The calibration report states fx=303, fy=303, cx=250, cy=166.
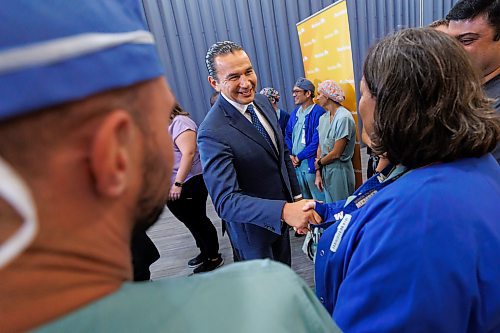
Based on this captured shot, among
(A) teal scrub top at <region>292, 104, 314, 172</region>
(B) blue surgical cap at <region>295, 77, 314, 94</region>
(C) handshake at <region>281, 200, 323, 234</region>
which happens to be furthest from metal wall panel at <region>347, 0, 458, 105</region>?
(C) handshake at <region>281, 200, 323, 234</region>

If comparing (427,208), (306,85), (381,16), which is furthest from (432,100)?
(381,16)

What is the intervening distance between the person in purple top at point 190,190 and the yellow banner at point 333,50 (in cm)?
145

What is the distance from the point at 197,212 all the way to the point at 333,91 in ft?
5.23

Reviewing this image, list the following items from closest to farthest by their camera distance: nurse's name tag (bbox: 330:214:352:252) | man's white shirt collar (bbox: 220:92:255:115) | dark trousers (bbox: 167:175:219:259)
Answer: nurse's name tag (bbox: 330:214:352:252) < man's white shirt collar (bbox: 220:92:255:115) < dark trousers (bbox: 167:175:219:259)

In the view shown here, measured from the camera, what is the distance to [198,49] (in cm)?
442

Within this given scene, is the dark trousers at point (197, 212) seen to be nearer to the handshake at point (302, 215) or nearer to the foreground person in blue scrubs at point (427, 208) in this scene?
the handshake at point (302, 215)

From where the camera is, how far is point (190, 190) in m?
2.31

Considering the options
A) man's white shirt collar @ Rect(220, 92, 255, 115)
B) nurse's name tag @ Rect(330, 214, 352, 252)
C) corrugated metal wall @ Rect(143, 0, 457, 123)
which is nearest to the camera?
nurse's name tag @ Rect(330, 214, 352, 252)

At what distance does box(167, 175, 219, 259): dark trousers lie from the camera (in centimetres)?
232

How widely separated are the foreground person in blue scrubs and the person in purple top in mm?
1515

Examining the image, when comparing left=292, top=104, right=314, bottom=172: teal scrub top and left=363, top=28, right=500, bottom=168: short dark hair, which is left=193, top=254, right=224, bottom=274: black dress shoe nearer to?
left=292, top=104, right=314, bottom=172: teal scrub top

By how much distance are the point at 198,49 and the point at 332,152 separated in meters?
2.81

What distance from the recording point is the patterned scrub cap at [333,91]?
2713 mm

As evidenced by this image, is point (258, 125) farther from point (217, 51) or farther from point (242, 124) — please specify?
point (217, 51)
